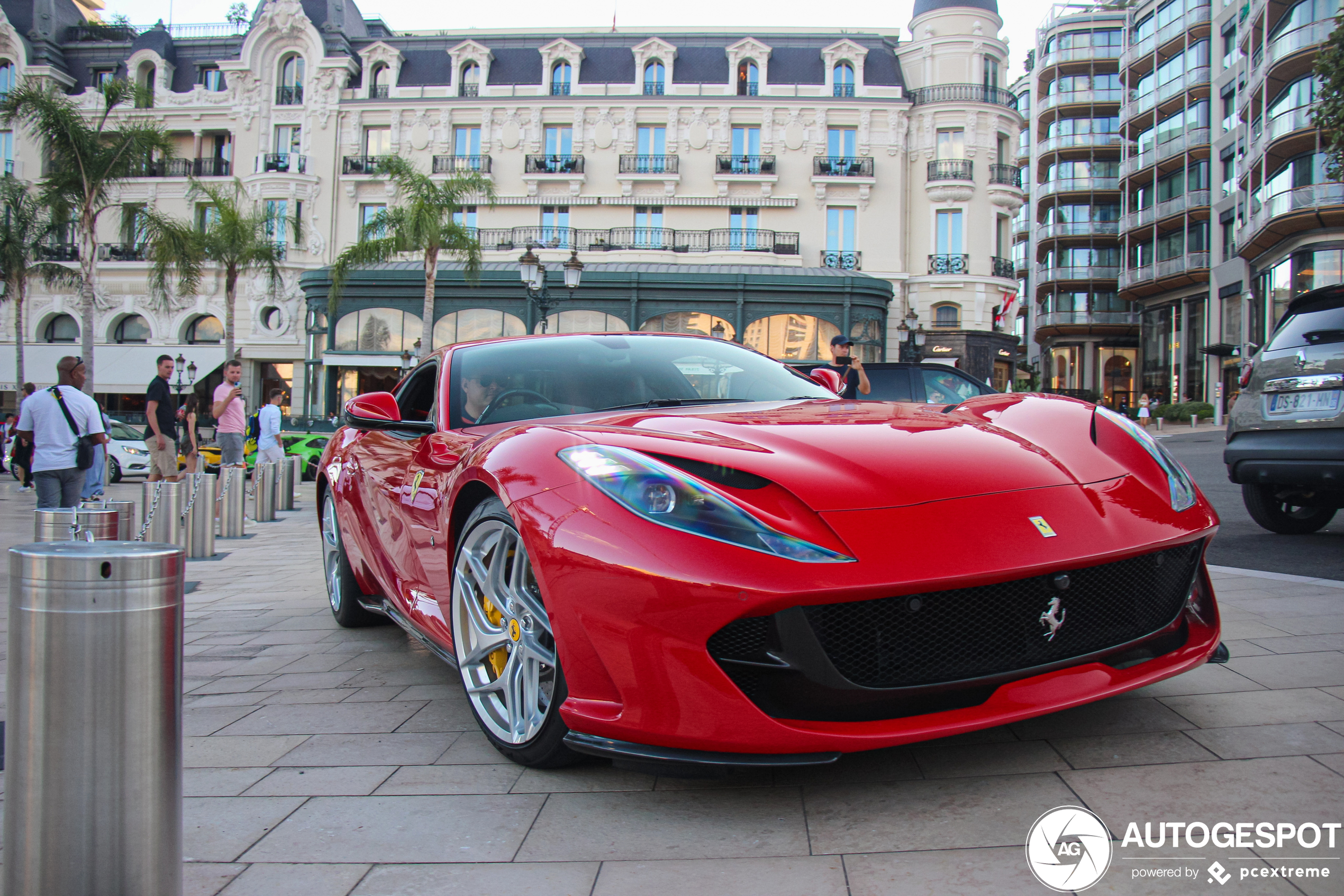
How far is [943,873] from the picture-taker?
5.94 feet

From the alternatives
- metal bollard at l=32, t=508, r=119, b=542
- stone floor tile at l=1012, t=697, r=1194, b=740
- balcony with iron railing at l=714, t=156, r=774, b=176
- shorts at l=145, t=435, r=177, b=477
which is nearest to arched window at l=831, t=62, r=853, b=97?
balcony with iron railing at l=714, t=156, r=774, b=176

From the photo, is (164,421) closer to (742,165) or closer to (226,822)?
(226,822)

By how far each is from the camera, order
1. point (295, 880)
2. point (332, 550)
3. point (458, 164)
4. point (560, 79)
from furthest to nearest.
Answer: point (560, 79), point (458, 164), point (332, 550), point (295, 880)

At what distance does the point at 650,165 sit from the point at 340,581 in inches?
1251

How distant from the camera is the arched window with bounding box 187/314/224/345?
36.6 m

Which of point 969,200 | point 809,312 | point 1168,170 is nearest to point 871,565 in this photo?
point 809,312

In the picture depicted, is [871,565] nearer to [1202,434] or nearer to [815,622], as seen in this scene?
[815,622]

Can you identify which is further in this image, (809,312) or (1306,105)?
(809,312)

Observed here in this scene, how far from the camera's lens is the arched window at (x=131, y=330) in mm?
37312

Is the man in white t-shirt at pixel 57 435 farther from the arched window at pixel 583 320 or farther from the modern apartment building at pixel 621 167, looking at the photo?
the modern apartment building at pixel 621 167

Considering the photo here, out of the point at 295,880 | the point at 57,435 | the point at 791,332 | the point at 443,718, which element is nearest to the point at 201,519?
the point at 57,435

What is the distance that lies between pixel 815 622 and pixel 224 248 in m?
30.4

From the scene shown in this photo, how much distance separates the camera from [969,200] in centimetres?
3438

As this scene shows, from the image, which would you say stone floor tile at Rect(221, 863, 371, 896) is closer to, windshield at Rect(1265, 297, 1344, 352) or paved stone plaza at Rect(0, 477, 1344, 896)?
paved stone plaza at Rect(0, 477, 1344, 896)
